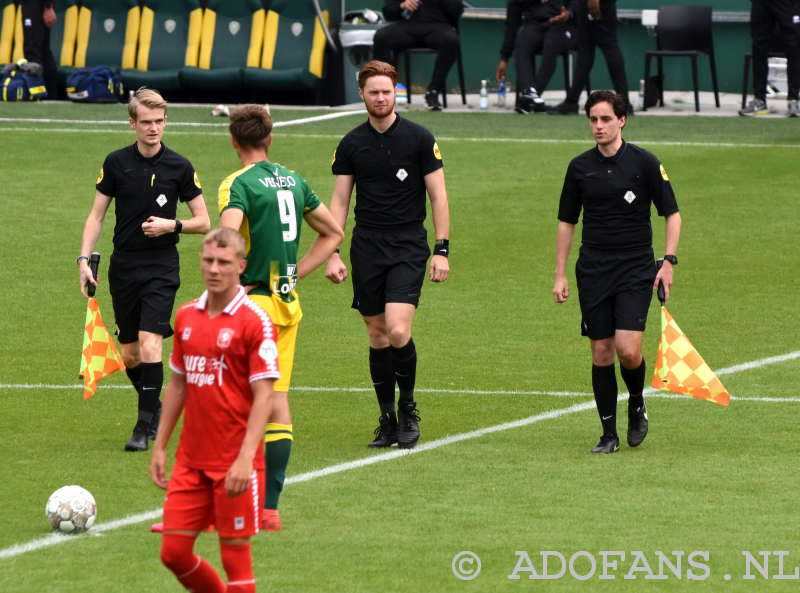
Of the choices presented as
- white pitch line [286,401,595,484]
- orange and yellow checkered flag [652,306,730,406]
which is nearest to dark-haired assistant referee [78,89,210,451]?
white pitch line [286,401,595,484]

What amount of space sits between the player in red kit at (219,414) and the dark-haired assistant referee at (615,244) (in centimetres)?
330

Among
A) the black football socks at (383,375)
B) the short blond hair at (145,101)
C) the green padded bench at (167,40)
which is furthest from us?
the green padded bench at (167,40)

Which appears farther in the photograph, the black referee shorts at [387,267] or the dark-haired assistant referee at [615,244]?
the black referee shorts at [387,267]

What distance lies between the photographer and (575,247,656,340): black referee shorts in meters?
7.87

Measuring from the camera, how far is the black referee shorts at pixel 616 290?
7.87m

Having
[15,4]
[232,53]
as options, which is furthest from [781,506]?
[15,4]

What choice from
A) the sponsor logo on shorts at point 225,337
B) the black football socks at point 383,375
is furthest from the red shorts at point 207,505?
the black football socks at point 383,375

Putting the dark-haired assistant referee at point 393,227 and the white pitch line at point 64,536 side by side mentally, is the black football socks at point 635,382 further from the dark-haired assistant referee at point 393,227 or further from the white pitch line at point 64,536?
the white pitch line at point 64,536

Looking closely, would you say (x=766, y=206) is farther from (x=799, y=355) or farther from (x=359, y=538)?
(x=359, y=538)

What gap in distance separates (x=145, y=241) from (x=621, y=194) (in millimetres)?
2875

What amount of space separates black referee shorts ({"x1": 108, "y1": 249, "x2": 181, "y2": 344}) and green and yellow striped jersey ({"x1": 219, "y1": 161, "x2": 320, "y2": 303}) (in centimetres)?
163

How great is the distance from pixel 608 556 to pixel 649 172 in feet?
8.91

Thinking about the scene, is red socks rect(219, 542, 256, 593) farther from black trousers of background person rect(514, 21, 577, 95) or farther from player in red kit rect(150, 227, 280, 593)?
black trousers of background person rect(514, 21, 577, 95)

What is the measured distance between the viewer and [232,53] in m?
23.0
